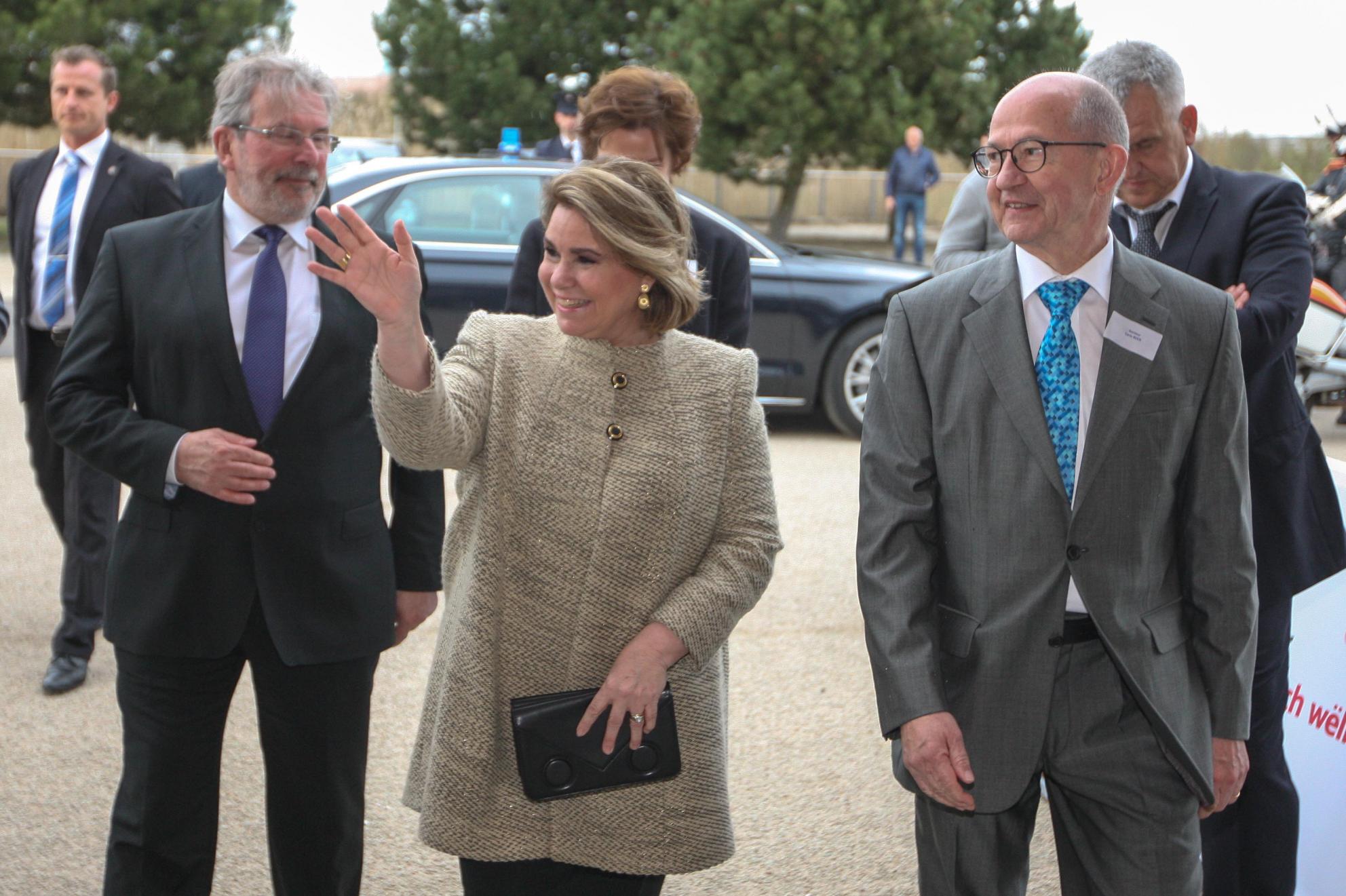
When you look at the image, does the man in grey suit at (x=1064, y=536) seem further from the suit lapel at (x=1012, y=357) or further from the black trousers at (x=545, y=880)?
the black trousers at (x=545, y=880)

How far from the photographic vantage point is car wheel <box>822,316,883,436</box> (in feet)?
33.2

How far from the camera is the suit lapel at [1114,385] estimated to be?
2559 millimetres

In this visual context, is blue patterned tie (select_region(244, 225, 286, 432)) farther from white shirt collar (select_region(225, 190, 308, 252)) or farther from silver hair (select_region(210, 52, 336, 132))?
silver hair (select_region(210, 52, 336, 132))

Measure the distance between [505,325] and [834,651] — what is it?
3551mm

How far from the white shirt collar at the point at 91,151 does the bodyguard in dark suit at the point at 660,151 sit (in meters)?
2.56

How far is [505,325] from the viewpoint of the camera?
283 cm

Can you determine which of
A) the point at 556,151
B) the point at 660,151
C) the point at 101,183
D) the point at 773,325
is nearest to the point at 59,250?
the point at 101,183

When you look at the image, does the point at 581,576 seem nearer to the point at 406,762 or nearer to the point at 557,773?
the point at 557,773

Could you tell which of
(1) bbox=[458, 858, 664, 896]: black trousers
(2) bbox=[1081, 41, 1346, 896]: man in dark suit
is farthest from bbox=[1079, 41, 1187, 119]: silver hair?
(1) bbox=[458, 858, 664, 896]: black trousers

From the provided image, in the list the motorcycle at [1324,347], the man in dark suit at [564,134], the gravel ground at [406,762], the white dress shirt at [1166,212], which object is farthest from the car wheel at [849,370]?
the white dress shirt at [1166,212]

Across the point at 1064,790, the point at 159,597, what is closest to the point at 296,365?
the point at 159,597

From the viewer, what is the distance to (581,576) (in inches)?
108

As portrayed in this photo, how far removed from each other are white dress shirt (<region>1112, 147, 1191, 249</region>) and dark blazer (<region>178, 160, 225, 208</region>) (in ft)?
13.5

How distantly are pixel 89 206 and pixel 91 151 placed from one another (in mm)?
329
